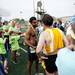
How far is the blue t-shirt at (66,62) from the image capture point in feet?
12.8

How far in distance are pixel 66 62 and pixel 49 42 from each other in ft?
9.60

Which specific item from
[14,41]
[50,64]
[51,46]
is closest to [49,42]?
[51,46]

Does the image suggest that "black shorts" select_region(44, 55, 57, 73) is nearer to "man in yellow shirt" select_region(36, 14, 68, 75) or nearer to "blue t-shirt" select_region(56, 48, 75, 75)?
"man in yellow shirt" select_region(36, 14, 68, 75)

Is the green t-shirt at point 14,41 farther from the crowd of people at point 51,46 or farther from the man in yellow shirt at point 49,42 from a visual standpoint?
the man in yellow shirt at point 49,42

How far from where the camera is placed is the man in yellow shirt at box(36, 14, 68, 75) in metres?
6.78

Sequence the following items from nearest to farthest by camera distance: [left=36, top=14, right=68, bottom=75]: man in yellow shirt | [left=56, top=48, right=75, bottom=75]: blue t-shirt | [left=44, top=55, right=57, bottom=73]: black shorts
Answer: [left=56, top=48, right=75, bottom=75]: blue t-shirt, [left=36, top=14, right=68, bottom=75]: man in yellow shirt, [left=44, top=55, right=57, bottom=73]: black shorts

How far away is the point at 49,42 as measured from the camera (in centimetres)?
686

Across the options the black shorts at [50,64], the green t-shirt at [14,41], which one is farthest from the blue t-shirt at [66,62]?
the green t-shirt at [14,41]

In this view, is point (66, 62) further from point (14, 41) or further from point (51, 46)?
point (14, 41)

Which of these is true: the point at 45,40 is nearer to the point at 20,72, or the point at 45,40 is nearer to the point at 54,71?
the point at 54,71

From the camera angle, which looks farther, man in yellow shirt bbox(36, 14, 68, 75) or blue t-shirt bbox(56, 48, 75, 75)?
man in yellow shirt bbox(36, 14, 68, 75)

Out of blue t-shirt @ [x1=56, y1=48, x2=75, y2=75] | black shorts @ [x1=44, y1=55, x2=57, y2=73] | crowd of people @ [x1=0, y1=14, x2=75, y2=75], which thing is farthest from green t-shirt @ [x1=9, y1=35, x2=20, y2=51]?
blue t-shirt @ [x1=56, y1=48, x2=75, y2=75]

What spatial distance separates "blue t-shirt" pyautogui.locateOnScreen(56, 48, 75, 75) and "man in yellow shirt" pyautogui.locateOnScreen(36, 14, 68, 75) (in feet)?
8.97

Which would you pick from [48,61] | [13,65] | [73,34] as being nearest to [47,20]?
[48,61]
